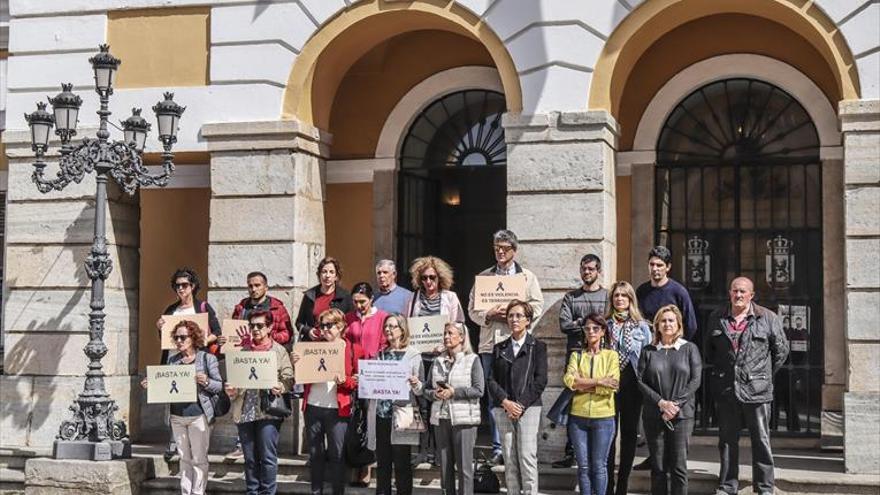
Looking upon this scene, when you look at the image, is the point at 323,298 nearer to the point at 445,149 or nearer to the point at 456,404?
the point at 456,404

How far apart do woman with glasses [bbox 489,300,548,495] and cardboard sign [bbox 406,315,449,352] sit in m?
0.62

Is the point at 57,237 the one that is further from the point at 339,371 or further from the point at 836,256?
the point at 836,256

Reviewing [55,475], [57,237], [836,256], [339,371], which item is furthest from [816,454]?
[57,237]

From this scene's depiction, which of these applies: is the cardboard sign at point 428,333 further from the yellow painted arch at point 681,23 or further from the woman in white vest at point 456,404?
the yellow painted arch at point 681,23

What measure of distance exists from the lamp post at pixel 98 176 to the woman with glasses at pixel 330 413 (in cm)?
220

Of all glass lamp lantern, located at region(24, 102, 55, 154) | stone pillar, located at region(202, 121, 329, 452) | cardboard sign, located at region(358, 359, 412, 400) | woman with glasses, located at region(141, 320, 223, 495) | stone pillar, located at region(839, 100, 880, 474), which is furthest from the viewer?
stone pillar, located at region(202, 121, 329, 452)

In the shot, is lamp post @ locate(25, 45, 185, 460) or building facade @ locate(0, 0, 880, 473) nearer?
lamp post @ locate(25, 45, 185, 460)

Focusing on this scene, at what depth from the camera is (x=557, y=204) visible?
494 inches

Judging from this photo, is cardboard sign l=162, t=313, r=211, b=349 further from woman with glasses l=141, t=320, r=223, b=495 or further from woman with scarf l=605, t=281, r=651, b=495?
woman with scarf l=605, t=281, r=651, b=495

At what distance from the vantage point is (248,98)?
1358 cm

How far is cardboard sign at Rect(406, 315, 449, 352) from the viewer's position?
11.1 m

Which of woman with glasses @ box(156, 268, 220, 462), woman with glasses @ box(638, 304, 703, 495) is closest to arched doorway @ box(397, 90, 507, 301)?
woman with glasses @ box(156, 268, 220, 462)

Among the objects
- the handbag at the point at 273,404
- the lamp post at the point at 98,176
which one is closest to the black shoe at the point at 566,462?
the handbag at the point at 273,404

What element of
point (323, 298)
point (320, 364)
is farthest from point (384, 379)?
point (323, 298)
